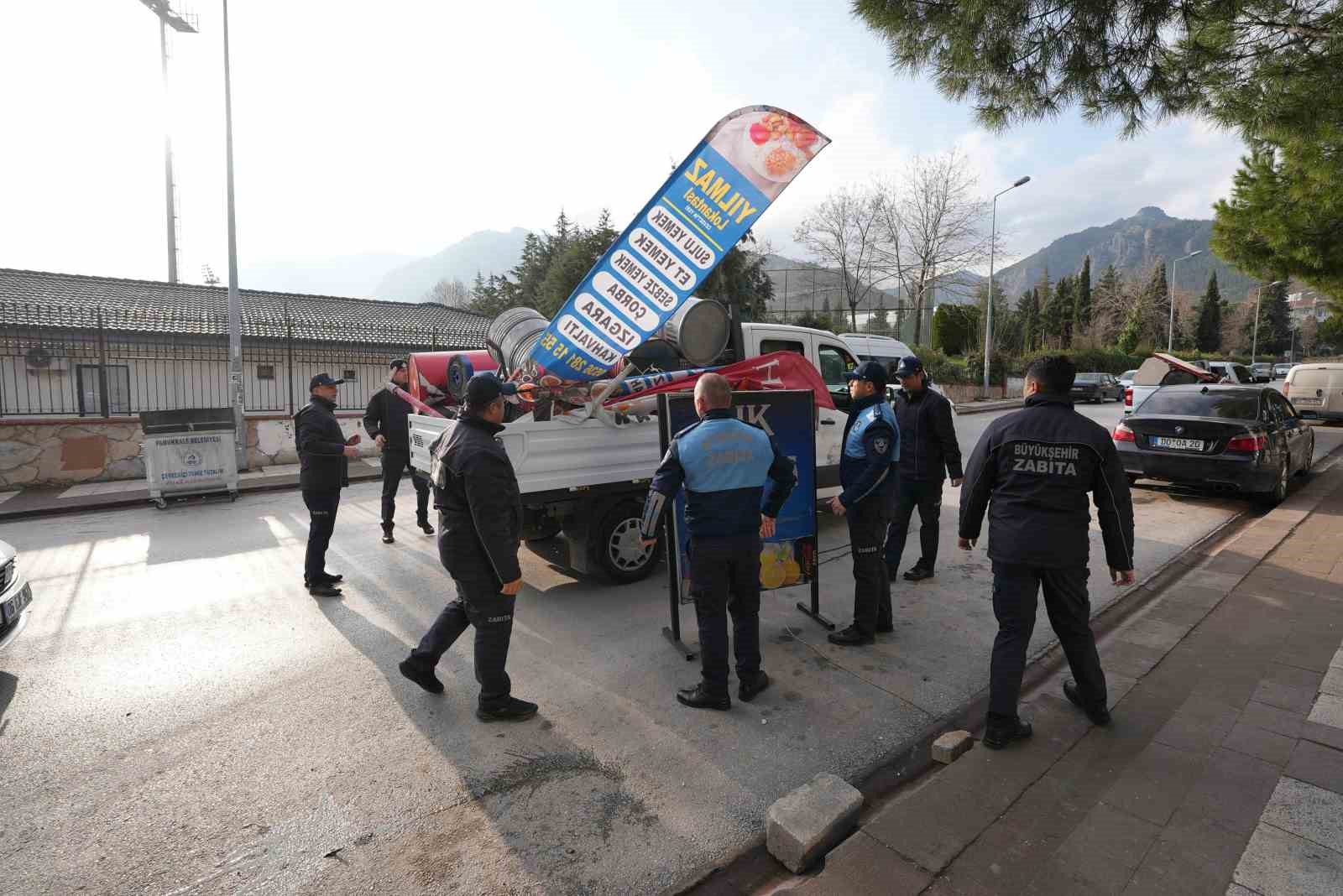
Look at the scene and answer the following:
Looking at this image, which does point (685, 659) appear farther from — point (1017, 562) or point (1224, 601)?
point (1224, 601)

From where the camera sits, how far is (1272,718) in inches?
132

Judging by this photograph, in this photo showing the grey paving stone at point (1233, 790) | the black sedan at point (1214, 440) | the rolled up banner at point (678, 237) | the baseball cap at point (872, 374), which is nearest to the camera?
the grey paving stone at point (1233, 790)

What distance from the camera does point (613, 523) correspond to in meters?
5.43

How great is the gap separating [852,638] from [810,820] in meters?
1.87

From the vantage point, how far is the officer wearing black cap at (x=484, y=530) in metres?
3.33

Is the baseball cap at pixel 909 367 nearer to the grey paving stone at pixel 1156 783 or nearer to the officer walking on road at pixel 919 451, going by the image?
the officer walking on road at pixel 919 451

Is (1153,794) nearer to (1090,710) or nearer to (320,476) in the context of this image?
(1090,710)

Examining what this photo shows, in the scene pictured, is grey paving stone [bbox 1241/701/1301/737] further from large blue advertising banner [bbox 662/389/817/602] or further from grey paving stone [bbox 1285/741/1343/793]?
large blue advertising banner [bbox 662/389/817/602]

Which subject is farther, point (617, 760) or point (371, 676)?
point (371, 676)

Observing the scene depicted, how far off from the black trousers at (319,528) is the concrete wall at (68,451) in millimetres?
7565

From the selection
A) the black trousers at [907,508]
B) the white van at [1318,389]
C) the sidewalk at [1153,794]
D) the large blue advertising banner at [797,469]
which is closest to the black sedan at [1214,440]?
the black trousers at [907,508]

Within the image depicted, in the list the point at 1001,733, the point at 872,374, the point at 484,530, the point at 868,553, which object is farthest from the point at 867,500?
the point at 484,530

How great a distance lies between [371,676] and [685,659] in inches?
73.4

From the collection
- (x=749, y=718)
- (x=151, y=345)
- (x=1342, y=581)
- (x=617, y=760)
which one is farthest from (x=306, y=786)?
(x=151, y=345)
